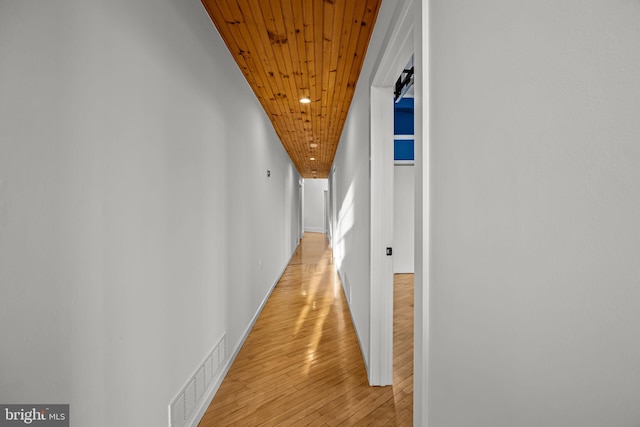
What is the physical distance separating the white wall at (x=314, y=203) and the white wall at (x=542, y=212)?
1341cm

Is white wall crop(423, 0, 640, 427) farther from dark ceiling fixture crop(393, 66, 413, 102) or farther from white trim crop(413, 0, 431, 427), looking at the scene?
dark ceiling fixture crop(393, 66, 413, 102)

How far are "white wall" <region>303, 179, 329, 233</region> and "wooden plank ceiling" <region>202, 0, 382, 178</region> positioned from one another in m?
10.2

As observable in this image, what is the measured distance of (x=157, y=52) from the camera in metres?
1.36

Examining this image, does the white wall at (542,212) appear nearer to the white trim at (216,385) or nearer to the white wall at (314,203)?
the white trim at (216,385)

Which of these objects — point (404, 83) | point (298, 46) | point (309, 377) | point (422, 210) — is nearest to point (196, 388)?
point (309, 377)

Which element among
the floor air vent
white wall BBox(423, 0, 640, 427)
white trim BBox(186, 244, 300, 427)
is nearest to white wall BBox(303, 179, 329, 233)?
white trim BBox(186, 244, 300, 427)

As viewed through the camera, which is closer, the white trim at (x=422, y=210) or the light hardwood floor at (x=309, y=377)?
the white trim at (x=422, y=210)

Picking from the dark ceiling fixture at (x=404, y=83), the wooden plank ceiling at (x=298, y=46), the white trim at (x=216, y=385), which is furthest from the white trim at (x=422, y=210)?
the dark ceiling fixture at (x=404, y=83)

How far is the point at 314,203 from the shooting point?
570 inches

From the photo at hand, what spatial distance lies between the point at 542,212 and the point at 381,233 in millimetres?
1651

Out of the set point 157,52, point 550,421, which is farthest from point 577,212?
point 157,52

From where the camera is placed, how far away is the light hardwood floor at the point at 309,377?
187 cm

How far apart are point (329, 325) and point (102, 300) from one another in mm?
2709

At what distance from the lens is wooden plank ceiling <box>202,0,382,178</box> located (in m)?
1.84
